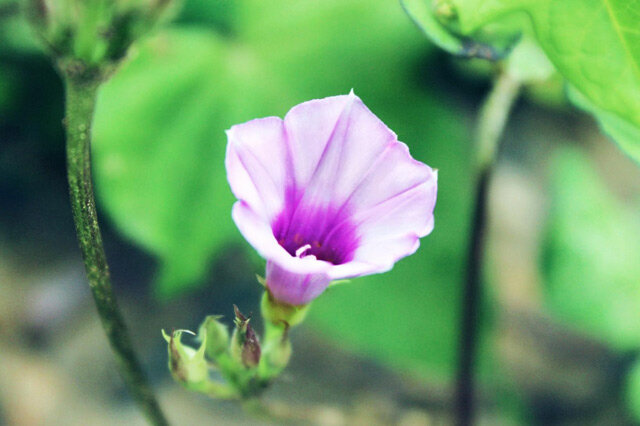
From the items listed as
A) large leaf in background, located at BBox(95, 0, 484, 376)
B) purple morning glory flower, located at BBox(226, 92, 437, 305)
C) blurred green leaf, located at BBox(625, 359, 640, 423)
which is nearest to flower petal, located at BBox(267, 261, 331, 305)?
purple morning glory flower, located at BBox(226, 92, 437, 305)

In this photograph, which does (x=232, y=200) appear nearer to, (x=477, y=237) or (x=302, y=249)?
(x=477, y=237)

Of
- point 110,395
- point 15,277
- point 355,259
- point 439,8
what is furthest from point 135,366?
point 15,277

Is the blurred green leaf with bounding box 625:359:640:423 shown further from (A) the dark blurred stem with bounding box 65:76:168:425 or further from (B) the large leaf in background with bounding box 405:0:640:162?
(A) the dark blurred stem with bounding box 65:76:168:425

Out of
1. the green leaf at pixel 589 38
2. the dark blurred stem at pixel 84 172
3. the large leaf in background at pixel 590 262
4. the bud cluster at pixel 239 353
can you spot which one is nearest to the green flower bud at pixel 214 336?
the bud cluster at pixel 239 353

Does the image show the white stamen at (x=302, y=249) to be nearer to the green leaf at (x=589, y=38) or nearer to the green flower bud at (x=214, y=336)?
the green flower bud at (x=214, y=336)

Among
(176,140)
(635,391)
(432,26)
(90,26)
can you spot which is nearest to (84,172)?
(90,26)
